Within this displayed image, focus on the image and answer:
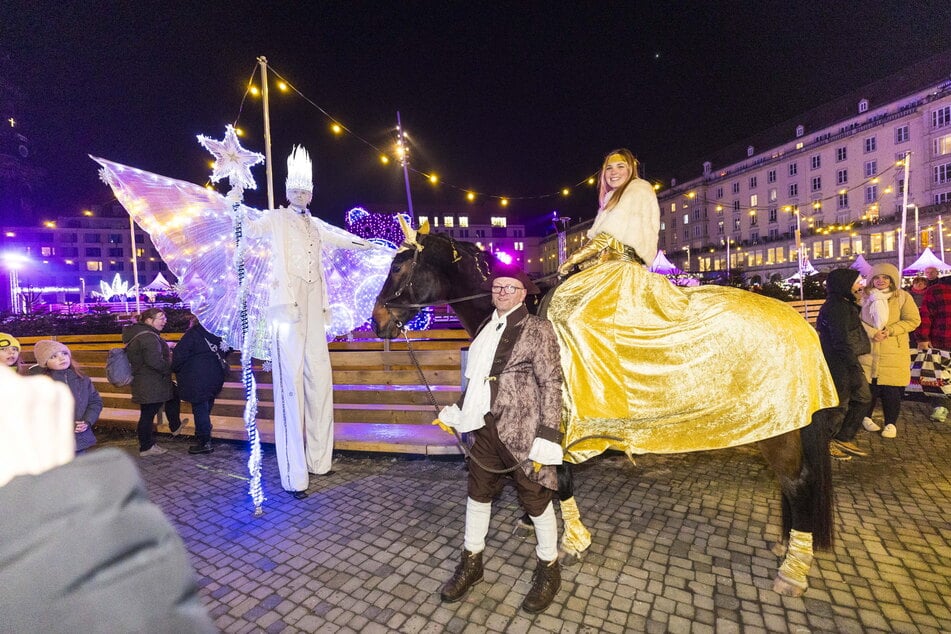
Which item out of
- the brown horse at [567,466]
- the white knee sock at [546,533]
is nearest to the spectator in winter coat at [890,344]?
the brown horse at [567,466]

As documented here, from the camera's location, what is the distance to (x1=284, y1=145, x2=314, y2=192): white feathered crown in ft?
15.4

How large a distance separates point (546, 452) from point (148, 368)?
6.22 metres

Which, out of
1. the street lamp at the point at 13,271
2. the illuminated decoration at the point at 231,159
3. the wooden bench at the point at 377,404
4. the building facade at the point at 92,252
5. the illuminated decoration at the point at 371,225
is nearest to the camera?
the illuminated decoration at the point at 231,159

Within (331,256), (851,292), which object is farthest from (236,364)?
(851,292)

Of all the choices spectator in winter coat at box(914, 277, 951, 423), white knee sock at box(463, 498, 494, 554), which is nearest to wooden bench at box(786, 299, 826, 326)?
spectator in winter coat at box(914, 277, 951, 423)

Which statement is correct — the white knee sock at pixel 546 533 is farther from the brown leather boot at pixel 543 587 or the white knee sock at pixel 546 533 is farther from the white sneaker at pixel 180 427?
the white sneaker at pixel 180 427

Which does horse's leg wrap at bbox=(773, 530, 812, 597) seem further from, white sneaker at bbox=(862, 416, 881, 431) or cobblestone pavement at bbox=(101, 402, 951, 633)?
white sneaker at bbox=(862, 416, 881, 431)

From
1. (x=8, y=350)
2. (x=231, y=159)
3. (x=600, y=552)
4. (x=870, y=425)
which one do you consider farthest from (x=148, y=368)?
(x=870, y=425)

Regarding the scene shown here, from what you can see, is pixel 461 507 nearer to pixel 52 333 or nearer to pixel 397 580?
pixel 397 580

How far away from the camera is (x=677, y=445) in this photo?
10.7 feet

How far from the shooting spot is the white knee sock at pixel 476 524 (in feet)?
9.79

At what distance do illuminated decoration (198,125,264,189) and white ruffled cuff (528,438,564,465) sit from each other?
12.4ft

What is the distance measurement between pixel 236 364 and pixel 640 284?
845cm

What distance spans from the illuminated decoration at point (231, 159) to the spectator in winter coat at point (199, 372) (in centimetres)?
278
